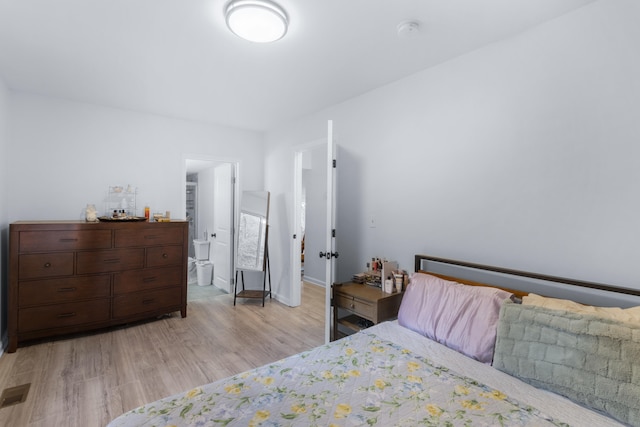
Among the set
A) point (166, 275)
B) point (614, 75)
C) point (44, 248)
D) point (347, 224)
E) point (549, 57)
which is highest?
point (549, 57)

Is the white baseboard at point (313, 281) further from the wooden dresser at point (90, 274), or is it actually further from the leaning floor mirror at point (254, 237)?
the wooden dresser at point (90, 274)

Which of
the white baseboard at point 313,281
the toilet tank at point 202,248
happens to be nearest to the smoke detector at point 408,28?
the white baseboard at point 313,281

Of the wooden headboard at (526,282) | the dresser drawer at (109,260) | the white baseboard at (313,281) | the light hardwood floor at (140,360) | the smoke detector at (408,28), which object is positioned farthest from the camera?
the white baseboard at (313,281)

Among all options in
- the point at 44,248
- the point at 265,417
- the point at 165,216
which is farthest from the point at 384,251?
the point at 44,248

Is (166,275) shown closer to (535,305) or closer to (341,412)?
(341,412)

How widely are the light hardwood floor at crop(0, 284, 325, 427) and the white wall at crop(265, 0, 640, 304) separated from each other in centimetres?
129

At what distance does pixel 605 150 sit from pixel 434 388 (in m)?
1.57

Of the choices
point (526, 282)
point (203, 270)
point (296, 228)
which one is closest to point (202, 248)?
point (203, 270)

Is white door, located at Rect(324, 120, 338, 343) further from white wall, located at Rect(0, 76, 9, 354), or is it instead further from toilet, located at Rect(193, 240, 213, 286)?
toilet, located at Rect(193, 240, 213, 286)

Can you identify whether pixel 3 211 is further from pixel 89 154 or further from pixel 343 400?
pixel 343 400

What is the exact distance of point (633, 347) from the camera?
127 cm

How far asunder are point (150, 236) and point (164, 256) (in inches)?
11.0

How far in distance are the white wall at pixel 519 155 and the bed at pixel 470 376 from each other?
0.26 metres

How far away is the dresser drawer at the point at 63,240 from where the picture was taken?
2820 mm
